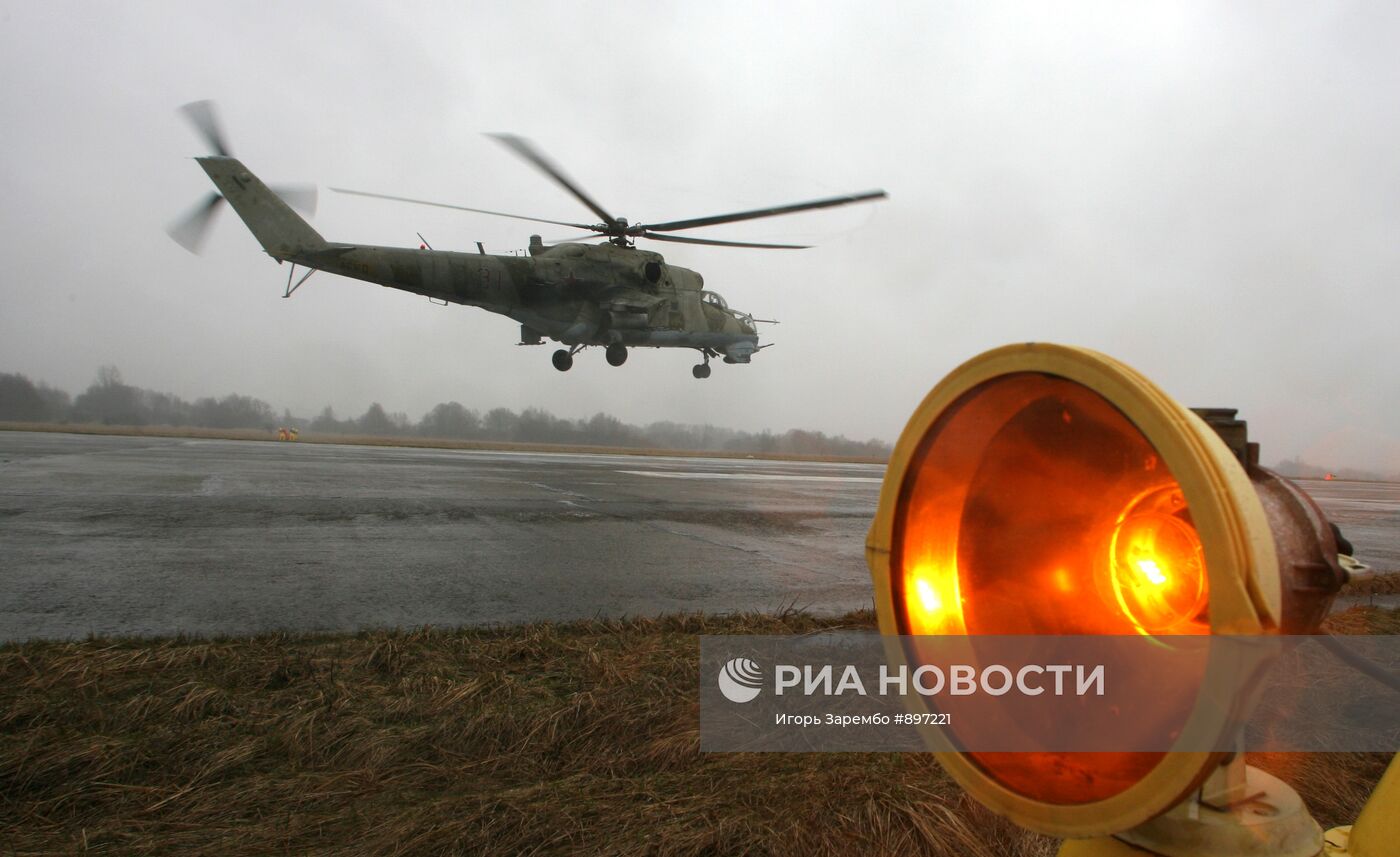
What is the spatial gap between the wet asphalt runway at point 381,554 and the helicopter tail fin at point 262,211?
7.15 m

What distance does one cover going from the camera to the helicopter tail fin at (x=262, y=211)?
16375 mm

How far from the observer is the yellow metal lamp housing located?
75 centimetres

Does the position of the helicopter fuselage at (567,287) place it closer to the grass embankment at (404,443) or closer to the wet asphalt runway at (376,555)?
the wet asphalt runway at (376,555)

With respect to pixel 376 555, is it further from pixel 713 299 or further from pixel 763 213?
pixel 713 299

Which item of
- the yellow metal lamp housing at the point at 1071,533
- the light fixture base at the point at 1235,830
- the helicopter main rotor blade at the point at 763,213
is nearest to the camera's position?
the yellow metal lamp housing at the point at 1071,533

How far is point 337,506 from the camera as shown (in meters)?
8.16

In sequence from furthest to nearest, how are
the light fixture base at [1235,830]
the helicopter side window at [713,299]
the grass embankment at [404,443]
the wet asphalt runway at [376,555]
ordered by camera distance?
1. the grass embankment at [404,443]
2. the helicopter side window at [713,299]
3. the wet asphalt runway at [376,555]
4. the light fixture base at [1235,830]

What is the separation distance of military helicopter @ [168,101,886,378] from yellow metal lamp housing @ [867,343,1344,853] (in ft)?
42.3

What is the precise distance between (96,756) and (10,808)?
0.22m

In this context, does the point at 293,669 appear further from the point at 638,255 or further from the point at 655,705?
the point at 638,255

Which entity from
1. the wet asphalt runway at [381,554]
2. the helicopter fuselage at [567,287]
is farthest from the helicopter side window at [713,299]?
the wet asphalt runway at [381,554]

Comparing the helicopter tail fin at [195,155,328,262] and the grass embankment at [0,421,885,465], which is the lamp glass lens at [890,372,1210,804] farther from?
the grass embankment at [0,421,885,465]

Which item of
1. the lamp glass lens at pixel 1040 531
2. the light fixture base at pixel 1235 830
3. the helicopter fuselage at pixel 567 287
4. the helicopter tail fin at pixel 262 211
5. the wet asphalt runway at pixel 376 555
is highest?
the helicopter tail fin at pixel 262 211

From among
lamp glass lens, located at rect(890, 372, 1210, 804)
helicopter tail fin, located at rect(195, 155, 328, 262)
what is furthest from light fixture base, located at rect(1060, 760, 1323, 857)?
helicopter tail fin, located at rect(195, 155, 328, 262)
